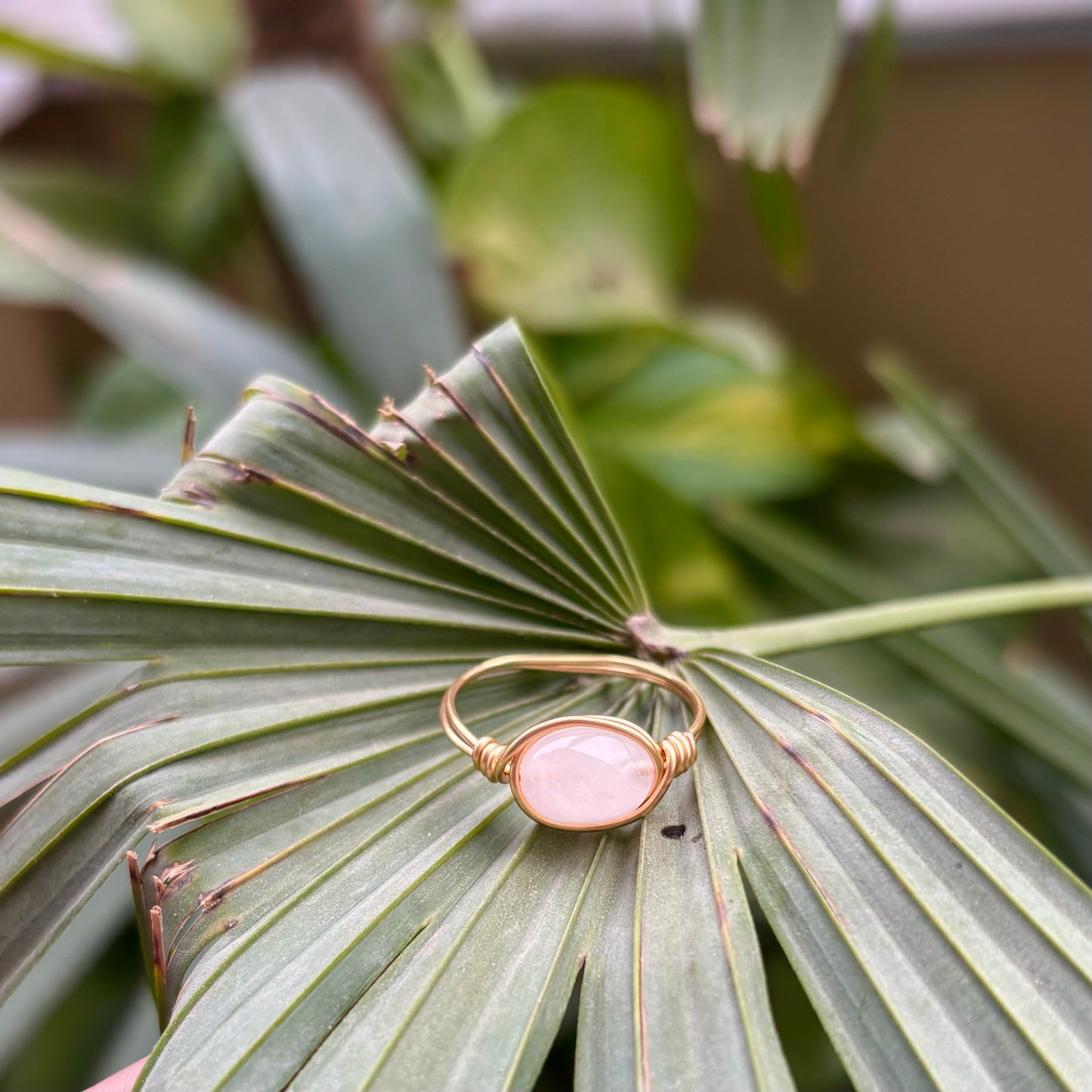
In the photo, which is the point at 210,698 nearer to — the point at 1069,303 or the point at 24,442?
the point at 24,442

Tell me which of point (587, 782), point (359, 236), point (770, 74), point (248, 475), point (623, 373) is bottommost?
point (587, 782)

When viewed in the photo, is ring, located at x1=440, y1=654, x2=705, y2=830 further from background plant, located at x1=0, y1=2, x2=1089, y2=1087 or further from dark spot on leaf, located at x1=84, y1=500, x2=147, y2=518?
background plant, located at x1=0, y1=2, x2=1089, y2=1087

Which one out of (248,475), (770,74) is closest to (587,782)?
(248,475)

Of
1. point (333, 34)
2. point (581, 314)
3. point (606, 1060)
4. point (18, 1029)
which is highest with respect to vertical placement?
point (333, 34)

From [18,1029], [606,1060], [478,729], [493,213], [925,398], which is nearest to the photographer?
[606,1060]

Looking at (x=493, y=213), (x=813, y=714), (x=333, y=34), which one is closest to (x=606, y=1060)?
(x=813, y=714)

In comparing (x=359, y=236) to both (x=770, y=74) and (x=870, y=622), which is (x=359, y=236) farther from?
(x=870, y=622)

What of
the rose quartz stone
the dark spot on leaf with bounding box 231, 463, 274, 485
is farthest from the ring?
the dark spot on leaf with bounding box 231, 463, 274, 485
